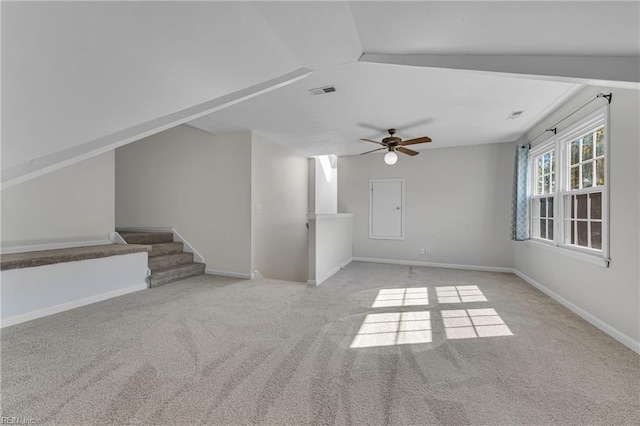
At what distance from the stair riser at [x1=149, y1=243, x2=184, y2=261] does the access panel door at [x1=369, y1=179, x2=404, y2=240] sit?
387 cm

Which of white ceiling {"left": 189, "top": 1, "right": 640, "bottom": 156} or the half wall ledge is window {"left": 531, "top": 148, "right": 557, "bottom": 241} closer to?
white ceiling {"left": 189, "top": 1, "right": 640, "bottom": 156}

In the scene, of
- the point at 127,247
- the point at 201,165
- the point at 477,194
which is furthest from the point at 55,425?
the point at 477,194

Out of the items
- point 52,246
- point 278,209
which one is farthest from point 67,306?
point 278,209

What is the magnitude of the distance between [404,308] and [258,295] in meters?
1.82

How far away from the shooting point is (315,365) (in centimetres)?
191

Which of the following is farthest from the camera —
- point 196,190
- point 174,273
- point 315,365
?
point 196,190

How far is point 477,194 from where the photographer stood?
537cm

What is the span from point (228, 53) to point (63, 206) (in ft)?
11.2

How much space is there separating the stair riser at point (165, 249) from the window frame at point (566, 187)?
18.2ft

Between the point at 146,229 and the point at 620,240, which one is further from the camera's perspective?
the point at 146,229

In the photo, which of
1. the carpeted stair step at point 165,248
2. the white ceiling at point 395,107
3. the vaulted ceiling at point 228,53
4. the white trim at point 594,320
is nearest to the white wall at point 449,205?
the white ceiling at point 395,107

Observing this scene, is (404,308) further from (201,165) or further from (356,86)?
(201,165)

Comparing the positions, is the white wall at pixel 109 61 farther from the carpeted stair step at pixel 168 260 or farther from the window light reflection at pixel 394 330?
the carpeted stair step at pixel 168 260

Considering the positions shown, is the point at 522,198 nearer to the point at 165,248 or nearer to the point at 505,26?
the point at 505,26
